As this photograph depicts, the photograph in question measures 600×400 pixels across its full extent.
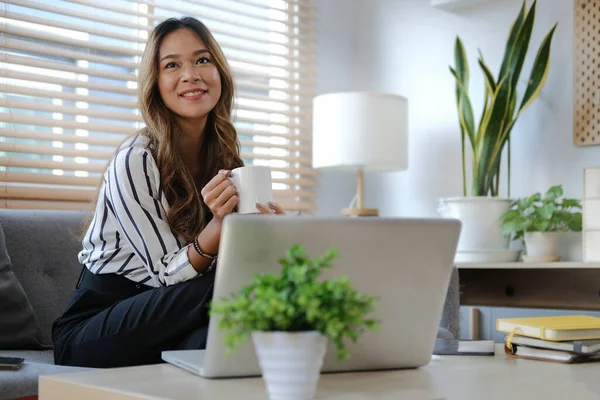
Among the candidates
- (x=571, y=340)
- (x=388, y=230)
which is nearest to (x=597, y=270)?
(x=571, y=340)

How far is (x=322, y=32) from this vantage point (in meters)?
3.74

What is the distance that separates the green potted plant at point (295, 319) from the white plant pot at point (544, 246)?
2.10 metres

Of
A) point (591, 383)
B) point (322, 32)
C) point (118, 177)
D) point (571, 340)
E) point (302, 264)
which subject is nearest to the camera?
point (302, 264)

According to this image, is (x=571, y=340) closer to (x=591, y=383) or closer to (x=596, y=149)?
(x=591, y=383)

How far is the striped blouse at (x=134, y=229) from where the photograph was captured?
166 centimetres

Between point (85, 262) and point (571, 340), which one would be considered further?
point (85, 262)

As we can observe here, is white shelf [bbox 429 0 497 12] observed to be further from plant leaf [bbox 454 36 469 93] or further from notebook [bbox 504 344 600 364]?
notebook [bbox 504 344 600 364]

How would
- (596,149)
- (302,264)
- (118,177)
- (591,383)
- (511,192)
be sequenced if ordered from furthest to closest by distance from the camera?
1. (511,192)
2. (596,149)
3. (118,177)
4. (591,383)
5. (302,264)

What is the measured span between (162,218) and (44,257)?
516 mm

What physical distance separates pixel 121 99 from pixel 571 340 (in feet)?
6.86

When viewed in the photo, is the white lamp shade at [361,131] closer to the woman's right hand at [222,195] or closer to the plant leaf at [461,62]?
the plant leaf at [461,62]

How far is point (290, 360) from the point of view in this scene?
0.80 metres

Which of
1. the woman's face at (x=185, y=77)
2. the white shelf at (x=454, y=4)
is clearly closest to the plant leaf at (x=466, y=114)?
the white shelf at (x=454, y=4)

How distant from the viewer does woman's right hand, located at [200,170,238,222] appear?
4.77 feet
